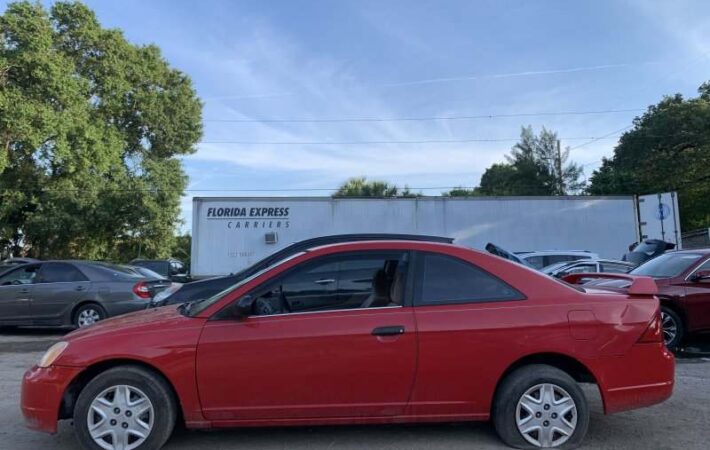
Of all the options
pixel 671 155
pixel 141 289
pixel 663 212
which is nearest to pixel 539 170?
pixel 671 155

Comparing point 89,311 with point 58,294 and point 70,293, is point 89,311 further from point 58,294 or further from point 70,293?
point 58,294

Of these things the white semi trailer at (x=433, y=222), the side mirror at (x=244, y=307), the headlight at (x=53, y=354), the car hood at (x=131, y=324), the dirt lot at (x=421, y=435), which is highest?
the white semi trailer at (x=433, y=222)

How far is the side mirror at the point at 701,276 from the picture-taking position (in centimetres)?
848

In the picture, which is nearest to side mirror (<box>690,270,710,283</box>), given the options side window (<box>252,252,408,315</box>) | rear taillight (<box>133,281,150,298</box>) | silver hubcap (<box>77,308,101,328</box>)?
side window (<box>252,252,408,315</box>)

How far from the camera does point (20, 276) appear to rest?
37.2 feet

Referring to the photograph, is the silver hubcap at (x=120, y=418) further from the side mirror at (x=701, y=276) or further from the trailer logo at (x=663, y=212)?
the trailer logo at (x=663, y=212)

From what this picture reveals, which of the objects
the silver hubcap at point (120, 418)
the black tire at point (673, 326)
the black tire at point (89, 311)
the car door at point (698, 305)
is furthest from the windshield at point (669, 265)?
the black tire at point (89, 311)

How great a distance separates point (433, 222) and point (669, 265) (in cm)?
1051

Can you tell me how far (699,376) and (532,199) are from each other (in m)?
13.4

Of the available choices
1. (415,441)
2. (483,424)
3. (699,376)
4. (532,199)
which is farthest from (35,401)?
(532,199)

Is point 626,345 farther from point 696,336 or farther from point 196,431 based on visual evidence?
point 696,336

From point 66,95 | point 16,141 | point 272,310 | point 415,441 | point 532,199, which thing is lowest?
point 415,441

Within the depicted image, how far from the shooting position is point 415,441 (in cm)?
457

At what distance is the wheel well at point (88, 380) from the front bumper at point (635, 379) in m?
3.15
